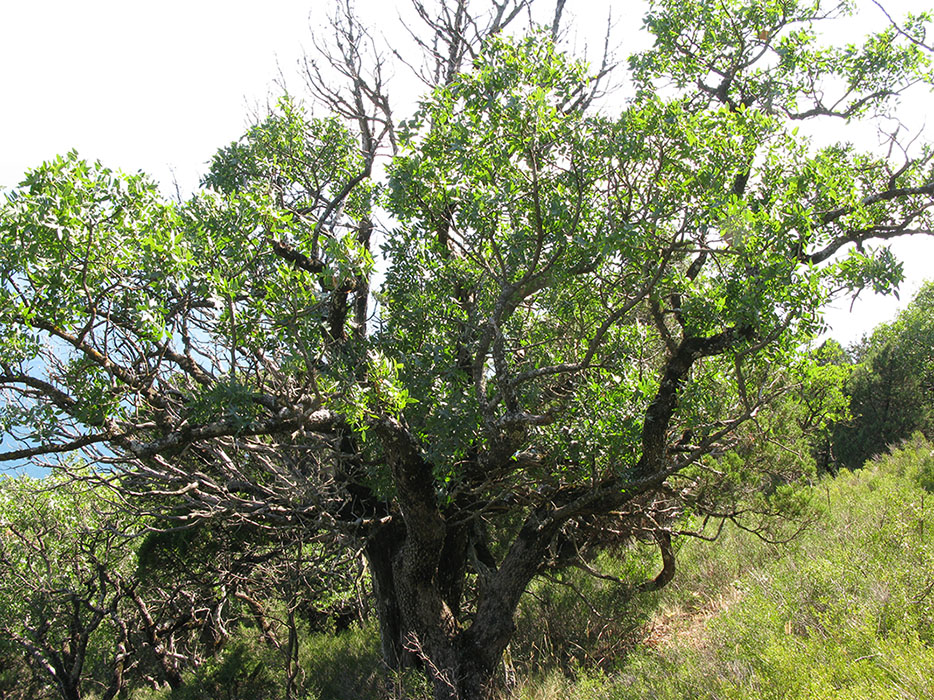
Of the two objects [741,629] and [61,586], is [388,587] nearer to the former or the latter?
[741,629]

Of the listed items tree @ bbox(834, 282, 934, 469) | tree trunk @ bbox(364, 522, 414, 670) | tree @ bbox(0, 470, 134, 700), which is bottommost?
tree @ bbox(834, 282, 934, 469)

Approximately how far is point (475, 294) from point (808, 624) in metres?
5.12

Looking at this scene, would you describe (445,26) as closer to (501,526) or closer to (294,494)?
(294,494)

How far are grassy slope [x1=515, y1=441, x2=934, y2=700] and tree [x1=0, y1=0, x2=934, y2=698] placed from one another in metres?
1.36

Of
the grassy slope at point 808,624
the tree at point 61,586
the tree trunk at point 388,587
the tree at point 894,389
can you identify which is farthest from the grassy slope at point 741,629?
the tree at point 894,389

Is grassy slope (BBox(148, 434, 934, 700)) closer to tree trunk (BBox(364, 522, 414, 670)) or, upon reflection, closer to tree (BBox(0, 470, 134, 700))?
tree trunk (BBox(364, 522, 414, 670))

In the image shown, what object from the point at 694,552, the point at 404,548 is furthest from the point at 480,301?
the point at 694,552

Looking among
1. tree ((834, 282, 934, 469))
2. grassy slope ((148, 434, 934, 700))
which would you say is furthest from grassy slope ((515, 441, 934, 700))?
tree ((834, 282, 934, 469))

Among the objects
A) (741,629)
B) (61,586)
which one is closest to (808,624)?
(741,629)

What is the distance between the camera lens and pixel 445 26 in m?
10.7

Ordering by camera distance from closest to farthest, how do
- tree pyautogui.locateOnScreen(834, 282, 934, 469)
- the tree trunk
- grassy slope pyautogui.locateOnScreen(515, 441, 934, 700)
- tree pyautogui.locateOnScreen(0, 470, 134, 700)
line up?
grassy slope pyautogui.locateOnScreen(515, 441, 934, 700), the tree trunk, tree pyautogui.locateOnScreen(0, 470, 134, 700), tree pyautogui.locateOnScreen(834, 282, 934, 469)

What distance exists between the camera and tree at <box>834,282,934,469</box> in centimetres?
2405

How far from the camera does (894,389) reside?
25.8 meters

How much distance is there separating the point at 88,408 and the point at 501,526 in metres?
8.73
